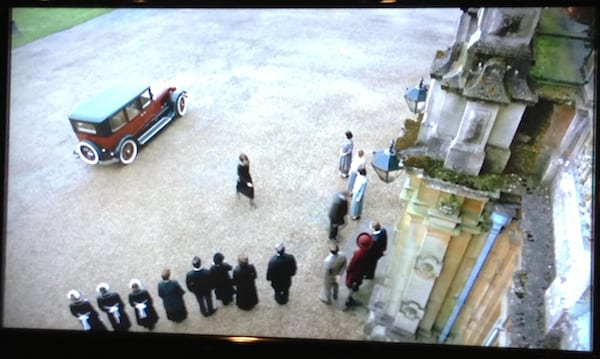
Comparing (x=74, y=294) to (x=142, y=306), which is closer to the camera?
(x=74, y=294)

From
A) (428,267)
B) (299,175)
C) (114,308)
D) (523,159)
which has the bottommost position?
(114,308)

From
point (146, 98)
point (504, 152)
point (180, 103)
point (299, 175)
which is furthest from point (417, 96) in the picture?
point (146, 98)

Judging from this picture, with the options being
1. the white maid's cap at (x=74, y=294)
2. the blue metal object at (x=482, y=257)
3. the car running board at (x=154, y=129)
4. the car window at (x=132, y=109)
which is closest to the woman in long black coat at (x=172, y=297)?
the white maid's cap at (x=74, y=294)

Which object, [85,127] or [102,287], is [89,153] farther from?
[102,287]

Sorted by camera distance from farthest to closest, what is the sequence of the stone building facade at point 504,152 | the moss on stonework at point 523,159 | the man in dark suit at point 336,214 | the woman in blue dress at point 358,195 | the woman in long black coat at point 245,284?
the woman in blue dress at point 358,195 → the man in dark suit at point 336,214 → the woman in long black coat at point 245,284 → the moss on stonework at point 523,159 → the stone building facade at point 504,152

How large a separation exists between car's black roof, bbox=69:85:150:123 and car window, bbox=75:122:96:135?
0.02 metres

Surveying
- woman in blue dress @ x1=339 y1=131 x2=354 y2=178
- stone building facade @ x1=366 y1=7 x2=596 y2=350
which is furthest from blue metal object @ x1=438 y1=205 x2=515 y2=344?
woman in blue dress @ x1=339 y1=131 x2=354 y2=178

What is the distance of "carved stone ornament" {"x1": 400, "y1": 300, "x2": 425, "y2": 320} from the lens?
313 centimetres

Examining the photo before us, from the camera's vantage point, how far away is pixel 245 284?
105 inches

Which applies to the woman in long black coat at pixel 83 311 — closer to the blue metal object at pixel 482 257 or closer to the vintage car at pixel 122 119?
the vintage car at pixel 122 119

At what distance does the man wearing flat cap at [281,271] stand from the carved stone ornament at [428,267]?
91 centimetres

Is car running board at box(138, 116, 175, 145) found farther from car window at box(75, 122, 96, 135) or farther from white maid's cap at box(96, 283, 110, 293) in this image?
white maid's cap at box(96, 283, 110, 293)

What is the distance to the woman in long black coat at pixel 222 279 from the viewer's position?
2611 millimetres

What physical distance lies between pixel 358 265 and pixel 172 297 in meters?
1.23
